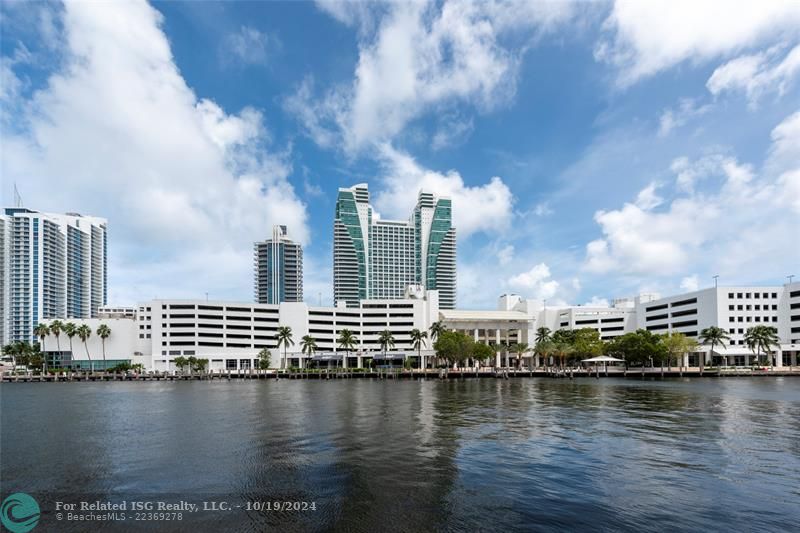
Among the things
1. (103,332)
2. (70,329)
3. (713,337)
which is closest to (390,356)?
(103,332)

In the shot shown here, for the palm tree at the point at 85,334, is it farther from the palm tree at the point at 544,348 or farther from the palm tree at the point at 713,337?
the palm tree at the point at 713,337

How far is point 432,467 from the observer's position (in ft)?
88.0

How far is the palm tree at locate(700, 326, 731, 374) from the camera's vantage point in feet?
413

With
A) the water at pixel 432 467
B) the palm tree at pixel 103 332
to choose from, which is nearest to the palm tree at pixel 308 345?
the palm tree at pixel 103 332

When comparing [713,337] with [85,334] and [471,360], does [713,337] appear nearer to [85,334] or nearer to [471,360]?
[471,360]

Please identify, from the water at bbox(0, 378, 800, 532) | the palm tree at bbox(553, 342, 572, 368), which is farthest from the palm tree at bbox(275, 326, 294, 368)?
the water at bbox(0, 378, 800, 532)

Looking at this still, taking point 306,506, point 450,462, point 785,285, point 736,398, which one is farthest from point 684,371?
point 306,506

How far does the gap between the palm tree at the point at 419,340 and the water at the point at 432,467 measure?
99953 millimetres

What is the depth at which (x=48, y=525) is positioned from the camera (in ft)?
62.4

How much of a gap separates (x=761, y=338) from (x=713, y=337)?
1164 centimetres

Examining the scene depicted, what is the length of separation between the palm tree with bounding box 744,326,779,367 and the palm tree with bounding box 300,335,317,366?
4830 inches

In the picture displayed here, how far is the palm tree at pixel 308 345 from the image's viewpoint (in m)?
148

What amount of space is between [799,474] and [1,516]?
38.6 m

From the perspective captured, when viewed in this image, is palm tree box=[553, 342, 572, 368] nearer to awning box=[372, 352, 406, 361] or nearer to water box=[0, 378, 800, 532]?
awning box=[372, 352, 406, 361]
